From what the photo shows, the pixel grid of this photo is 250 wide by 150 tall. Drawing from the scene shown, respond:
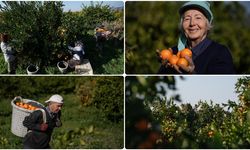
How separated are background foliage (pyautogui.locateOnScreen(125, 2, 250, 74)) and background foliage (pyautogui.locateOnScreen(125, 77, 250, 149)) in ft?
0.74

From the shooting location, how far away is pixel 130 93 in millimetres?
3633

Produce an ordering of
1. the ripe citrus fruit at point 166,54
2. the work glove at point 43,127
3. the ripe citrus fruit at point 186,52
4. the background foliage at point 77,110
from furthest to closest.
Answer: the background foliage at point 77,110 → the work glove at point 43,127 → the ripe citrus fruit at point 166,54 → the ripe citrus fruit at point 186,52

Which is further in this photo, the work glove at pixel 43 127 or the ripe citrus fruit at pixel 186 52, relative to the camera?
the work glove at pixel 43 127

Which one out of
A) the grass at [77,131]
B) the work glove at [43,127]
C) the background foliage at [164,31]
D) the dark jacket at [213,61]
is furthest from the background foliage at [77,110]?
the dark jacket at [213,61]

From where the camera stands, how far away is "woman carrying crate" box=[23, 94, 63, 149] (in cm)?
390

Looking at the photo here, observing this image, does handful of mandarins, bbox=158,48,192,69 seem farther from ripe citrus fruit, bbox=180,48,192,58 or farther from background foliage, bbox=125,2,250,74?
background foliage, bbox=125,2,250,74

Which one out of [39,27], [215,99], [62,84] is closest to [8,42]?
[39,27]

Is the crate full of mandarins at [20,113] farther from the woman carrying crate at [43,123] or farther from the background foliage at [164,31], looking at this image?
the background foliage at [164,31]

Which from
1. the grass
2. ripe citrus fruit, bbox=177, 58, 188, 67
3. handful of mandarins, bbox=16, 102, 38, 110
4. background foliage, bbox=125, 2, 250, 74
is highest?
background foliage, bbox=125, 2, 250, 74

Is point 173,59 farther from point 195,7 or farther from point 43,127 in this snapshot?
point 43,127

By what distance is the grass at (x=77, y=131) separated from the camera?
4023 millimetres

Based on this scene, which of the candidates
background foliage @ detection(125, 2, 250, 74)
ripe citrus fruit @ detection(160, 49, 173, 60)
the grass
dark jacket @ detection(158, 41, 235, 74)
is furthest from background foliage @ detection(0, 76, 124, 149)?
dark jacket @ detection(158, 41, 235, 74)

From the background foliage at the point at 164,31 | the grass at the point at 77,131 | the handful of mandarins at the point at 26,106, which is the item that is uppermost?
the background foliage at the point at 164,31

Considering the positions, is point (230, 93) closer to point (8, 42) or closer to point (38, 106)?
point (38, 106)
